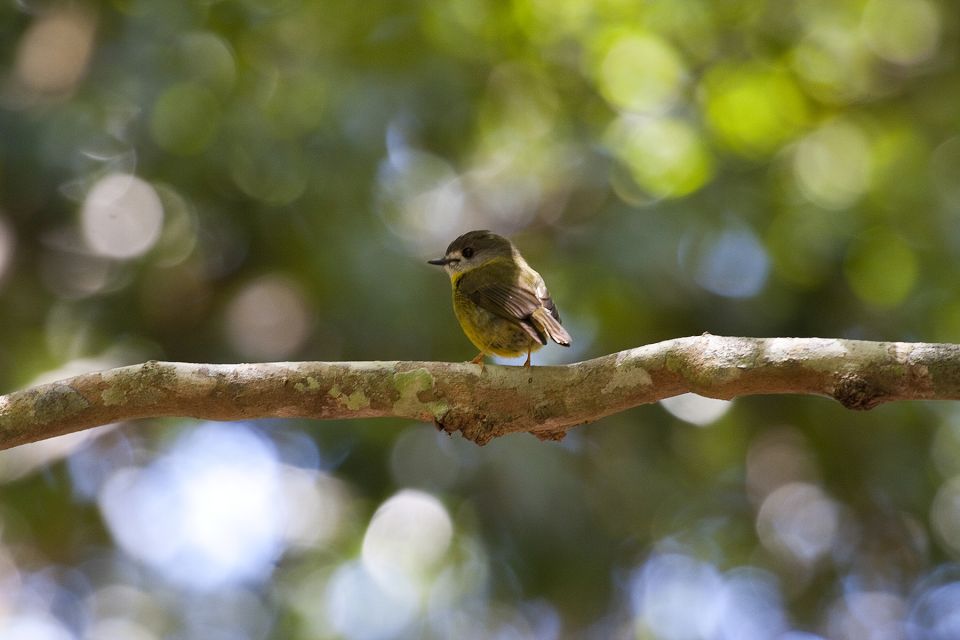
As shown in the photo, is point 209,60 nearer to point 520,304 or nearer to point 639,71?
point 639,71

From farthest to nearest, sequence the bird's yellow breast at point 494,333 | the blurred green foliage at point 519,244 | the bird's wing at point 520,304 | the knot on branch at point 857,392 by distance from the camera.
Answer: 1. the blurred green foliage at point 519,244
2. the bird's yellow breast at point 494,333
3. the bird's wing at point 520,304
4. the knot on branch at point 857,392

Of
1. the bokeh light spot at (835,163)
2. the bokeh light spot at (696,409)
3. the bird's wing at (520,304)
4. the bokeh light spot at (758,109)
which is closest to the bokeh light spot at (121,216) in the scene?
the bird's wing at (520,304)

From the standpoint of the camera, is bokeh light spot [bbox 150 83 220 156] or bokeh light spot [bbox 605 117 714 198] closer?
bokeh light spot [bbox 150 83 220 156]

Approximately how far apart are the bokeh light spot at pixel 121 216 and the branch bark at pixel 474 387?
14.1ft

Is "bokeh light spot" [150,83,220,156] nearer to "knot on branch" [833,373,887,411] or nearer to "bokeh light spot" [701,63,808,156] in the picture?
"bokeh light spot" [701,63,808,156]

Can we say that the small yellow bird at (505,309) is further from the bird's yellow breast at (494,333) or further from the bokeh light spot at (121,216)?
the bokeh light spot at (121,216)

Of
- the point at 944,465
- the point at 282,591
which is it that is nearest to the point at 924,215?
the point at 944,465

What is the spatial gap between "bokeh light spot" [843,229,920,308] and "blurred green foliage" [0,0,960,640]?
31 millimetres

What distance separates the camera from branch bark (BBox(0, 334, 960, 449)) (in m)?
3.11

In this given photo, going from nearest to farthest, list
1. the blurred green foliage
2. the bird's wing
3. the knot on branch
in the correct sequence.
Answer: the knot on branch → the bird's wing → the blurred green foliage

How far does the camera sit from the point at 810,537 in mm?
9195

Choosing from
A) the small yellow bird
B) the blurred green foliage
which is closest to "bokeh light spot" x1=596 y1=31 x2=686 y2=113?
the blurred green foliage

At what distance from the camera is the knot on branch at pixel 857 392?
3.01 metres

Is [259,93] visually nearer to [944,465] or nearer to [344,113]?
[344,113]
